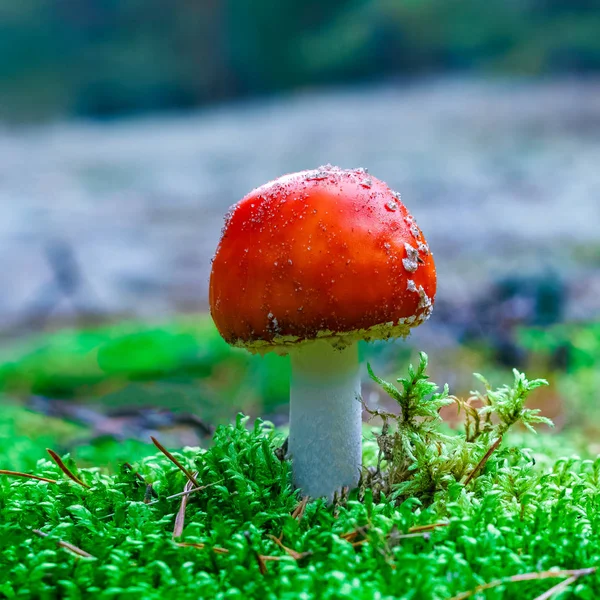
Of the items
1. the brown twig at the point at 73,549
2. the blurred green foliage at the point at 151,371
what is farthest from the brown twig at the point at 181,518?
the blurred green foliage at the point at 151,371

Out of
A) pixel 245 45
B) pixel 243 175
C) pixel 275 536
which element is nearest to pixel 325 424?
pixel 275 536

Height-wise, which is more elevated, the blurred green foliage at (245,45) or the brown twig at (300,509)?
the blurred green foliage at (245,45)

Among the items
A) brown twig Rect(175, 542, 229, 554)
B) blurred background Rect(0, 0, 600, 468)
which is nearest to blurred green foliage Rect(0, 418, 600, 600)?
brown twig Rect(175, 542, 229, 554)

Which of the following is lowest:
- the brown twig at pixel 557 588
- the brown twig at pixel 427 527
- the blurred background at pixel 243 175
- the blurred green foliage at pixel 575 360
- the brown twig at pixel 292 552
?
the brown twig at pixel 557 588

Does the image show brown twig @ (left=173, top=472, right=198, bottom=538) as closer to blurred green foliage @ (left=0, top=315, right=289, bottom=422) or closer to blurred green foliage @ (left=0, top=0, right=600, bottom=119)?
blurred green foliage @ (left=0, top=315, right=289, bottom=422)

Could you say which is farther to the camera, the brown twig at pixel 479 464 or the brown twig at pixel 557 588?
the brown twig at pixel 479 464

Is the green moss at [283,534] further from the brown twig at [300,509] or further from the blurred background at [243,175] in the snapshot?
the blurred background at [243,175]

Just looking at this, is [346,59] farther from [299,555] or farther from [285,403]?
[299,555]

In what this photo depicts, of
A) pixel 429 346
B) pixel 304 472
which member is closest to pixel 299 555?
pixel 304 472
